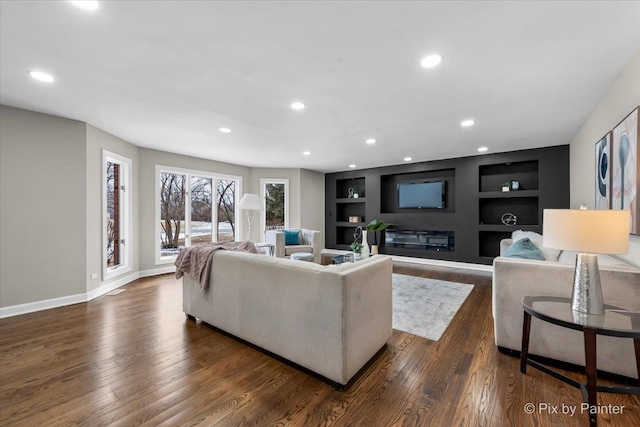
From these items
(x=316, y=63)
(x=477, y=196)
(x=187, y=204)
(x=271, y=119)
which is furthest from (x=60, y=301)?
(x=477, y=196)

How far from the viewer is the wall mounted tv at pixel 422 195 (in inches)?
237

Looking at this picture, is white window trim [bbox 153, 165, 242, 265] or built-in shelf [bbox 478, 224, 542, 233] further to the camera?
white window trim [bbox 153, 165, 242, 265]

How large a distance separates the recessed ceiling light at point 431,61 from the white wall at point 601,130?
4.76 ft

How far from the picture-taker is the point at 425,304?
3479mm

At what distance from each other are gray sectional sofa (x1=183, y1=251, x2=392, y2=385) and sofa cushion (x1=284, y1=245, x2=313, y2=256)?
2.89m

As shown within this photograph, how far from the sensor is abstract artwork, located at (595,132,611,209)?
249cm

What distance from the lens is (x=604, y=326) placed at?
4.86ft

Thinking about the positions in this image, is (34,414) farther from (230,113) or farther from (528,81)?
(528,81)

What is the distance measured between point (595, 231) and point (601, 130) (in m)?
2.08

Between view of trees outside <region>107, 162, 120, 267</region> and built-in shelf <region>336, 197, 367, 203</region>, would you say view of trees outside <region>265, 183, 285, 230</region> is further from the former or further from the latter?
view of trees outside <region>107, 162, 120, 267</region>

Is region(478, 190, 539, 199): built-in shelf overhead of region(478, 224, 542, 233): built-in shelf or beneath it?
overhead

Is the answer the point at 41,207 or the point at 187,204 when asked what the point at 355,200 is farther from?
the point at 41,207

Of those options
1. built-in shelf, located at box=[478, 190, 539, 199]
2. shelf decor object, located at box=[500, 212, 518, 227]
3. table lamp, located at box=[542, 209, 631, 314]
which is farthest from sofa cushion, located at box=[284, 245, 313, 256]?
table lamp, located at box=[542, 209, 631, 314]

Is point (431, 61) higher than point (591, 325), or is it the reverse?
point (431, 61)
